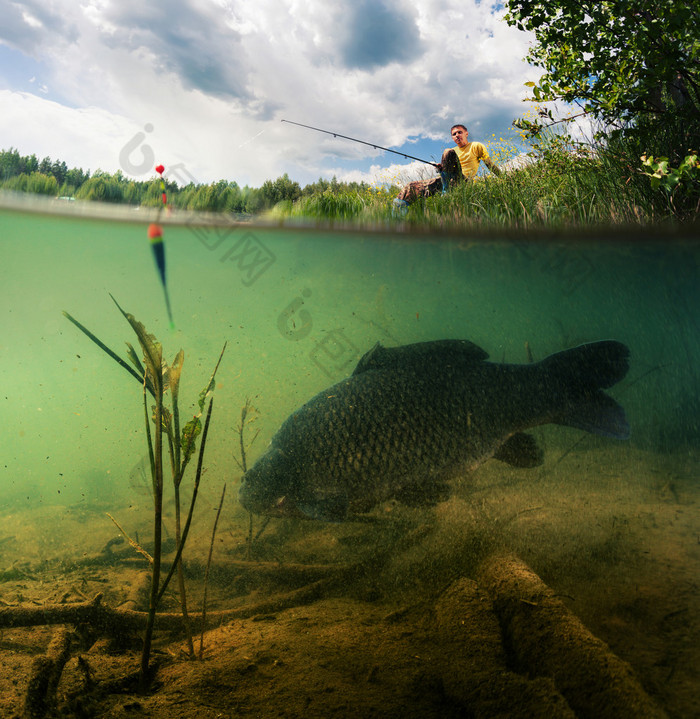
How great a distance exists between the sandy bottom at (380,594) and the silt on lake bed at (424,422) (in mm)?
527

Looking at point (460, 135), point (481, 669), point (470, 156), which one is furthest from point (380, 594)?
point (460, 135)

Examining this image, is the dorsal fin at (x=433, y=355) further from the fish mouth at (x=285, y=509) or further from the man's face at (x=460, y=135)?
the man's face at (x=460, y=135)

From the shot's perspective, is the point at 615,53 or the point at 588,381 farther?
the point at 615,53

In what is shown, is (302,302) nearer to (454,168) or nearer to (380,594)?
(454,168)

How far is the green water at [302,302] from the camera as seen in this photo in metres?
7.21

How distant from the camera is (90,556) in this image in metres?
3.79

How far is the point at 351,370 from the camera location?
27.1ft

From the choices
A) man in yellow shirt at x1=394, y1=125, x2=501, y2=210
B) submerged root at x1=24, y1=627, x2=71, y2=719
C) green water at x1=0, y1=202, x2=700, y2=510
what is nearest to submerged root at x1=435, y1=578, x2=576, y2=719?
submerged root at x1=24, y1=627, x2=71, y2=719

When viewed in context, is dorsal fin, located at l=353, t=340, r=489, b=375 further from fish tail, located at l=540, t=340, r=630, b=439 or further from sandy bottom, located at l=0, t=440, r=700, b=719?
sandy bottom, located at l=0, t=440, r=700, b=719

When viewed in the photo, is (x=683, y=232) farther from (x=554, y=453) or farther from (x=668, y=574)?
(x=668, y=574)

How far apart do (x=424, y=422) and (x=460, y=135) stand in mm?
7001

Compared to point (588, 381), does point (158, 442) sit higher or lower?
lower

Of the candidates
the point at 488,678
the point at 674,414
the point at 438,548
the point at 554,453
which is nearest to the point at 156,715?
the point at 488,678

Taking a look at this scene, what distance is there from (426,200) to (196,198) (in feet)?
11.4
